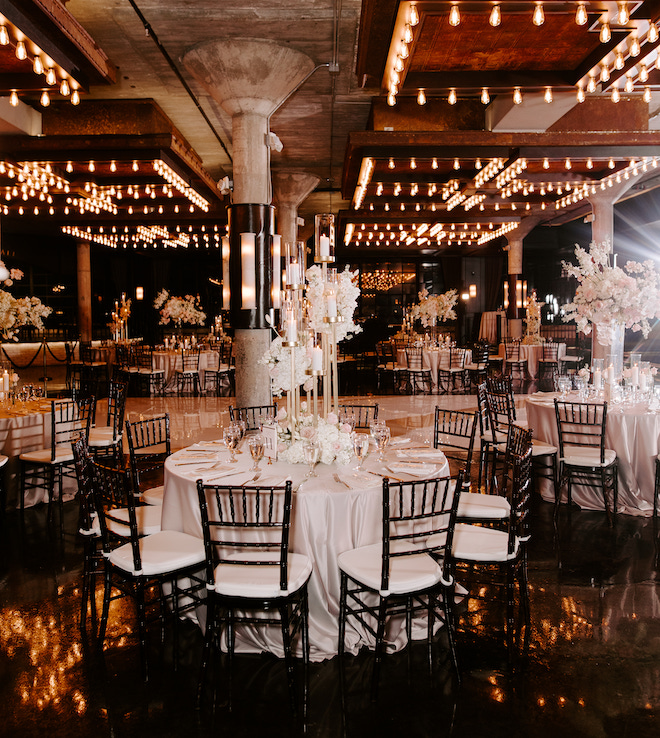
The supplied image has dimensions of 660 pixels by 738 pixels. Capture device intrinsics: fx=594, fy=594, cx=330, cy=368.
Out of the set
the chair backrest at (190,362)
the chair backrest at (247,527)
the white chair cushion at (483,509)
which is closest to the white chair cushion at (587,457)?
the white chair cushion at (483,509)

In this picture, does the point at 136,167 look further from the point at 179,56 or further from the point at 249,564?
the point at 249,564

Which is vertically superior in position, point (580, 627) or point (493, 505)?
point (493, 505)

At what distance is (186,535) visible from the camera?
3.14 m

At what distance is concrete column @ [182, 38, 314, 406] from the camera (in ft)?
22.3

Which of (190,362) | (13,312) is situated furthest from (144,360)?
(13,312)

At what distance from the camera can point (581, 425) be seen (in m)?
4.95

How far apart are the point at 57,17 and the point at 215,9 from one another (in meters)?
1.78

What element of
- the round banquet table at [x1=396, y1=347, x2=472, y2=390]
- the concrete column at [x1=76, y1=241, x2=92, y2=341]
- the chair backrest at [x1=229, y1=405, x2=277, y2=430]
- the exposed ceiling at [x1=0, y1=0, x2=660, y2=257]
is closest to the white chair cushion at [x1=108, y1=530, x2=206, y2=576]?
the chair backrest at [x1=229, y1=405, x2=277, y2=430]

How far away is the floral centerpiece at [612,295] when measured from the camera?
221 inches

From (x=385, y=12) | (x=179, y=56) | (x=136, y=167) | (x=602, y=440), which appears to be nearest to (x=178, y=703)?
(x=602, y=440)

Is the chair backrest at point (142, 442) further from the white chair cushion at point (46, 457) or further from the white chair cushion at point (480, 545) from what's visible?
the white chair cushion at point (480, 545)

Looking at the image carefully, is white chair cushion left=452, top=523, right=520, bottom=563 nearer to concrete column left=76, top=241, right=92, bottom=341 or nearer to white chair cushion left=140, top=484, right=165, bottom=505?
white chair cushion left=140, top=484, right=165, bottom=505

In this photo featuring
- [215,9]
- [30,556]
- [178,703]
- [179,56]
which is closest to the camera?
[178,703]

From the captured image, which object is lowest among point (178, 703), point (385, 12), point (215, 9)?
point (178, 703)
